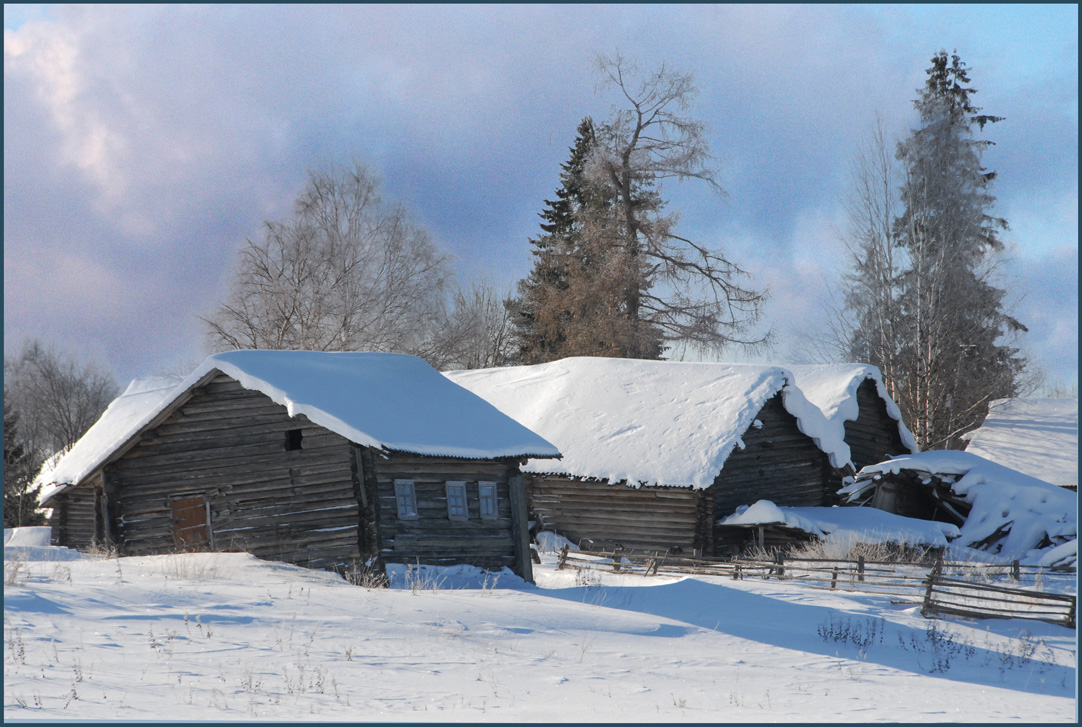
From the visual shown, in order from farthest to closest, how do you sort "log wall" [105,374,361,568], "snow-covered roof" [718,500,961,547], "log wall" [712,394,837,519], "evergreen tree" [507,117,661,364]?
"evergreen tree" [507,117,661,364] < "log wall" [712,394,837,519] < "snow-covered roof" [718,500,961,547] < "log wall" [105,374,361,568]

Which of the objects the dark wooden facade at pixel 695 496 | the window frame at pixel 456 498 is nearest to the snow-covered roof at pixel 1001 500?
the dark wooden facade at pixel 695 496

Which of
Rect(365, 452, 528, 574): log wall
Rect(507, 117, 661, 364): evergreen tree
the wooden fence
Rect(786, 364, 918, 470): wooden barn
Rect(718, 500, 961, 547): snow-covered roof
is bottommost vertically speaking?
the wooden fence

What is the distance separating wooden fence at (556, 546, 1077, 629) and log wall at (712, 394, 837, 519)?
3789 millimetres

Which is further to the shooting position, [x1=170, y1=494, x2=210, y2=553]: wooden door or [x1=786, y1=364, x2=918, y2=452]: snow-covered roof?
[x1=786, y1=364, x2=918, y2=452]: snow-covered roof

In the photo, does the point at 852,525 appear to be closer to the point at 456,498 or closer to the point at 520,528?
the point at 520,528

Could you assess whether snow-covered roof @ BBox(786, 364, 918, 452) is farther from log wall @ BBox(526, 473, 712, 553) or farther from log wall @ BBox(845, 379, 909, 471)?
log wall @ BBox(526, 473, 712, 553)

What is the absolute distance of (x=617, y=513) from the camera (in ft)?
90.2

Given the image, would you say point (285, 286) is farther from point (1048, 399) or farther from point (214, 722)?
point (1048, 399)

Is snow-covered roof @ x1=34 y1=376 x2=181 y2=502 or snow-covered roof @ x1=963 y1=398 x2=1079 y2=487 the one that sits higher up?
snow-covered roof @ x1=34 y1=376 x2=181 y2=502

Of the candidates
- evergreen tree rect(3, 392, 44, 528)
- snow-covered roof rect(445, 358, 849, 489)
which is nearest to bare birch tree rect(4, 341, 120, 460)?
evergreen tree rect(3, 392, 44, 528)

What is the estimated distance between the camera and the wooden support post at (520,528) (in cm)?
1986

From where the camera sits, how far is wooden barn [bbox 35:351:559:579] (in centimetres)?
1859

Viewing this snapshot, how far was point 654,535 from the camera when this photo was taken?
26.7 m

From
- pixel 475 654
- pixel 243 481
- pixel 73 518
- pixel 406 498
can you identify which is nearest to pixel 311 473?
pixel 243 481
